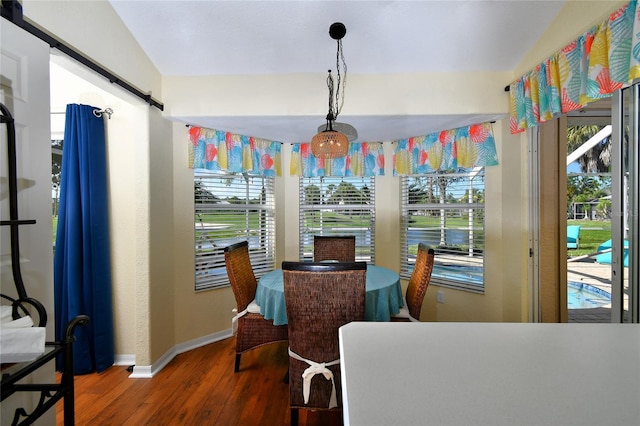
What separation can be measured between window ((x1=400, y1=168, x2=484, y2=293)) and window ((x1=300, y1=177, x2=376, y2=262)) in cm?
43

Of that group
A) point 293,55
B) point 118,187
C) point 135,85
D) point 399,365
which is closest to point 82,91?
point 135,85

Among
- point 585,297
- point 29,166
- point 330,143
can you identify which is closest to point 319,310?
point 330,143

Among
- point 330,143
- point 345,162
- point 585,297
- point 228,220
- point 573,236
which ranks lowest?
point 585,297

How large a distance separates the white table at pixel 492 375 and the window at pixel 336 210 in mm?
2494

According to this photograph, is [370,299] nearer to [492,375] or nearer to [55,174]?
[492,375]

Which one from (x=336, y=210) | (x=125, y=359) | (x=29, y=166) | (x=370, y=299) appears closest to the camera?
(x=29, y=166)

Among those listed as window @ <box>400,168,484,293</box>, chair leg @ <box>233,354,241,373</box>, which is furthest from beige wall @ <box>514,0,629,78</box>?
chair leg @ <box>233,354,241,373</box>

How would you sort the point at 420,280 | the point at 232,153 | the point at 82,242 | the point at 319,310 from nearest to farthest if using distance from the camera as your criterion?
the point at 319,310 < the point at 420,280 < the point at 82,242 < the point at 232,153

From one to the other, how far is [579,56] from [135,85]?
3.03 meters

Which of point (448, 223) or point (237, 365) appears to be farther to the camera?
point (448, 223)

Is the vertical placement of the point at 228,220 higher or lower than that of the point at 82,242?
higher

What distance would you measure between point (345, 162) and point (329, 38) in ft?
4.49

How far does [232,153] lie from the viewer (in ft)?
9.22

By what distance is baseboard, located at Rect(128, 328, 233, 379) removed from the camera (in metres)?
2.09
